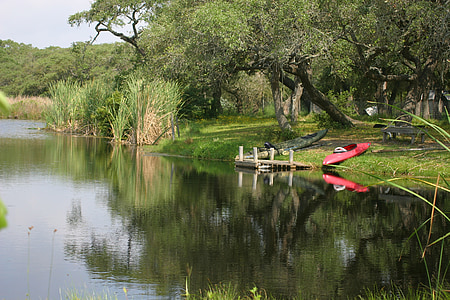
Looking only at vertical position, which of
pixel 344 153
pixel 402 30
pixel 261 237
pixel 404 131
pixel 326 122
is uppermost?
pixel 402 30

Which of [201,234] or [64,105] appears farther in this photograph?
[64,105]

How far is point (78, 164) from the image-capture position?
20359 millimetres

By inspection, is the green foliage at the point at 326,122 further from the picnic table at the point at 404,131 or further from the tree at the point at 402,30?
the picnic table at the point at 404,131

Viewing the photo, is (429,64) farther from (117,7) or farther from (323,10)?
(117,7)

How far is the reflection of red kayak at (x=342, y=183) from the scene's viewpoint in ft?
50.3

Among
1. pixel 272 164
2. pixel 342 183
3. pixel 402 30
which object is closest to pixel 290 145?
pixel 272 164

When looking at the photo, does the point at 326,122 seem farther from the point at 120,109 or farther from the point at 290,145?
the point at 120,109

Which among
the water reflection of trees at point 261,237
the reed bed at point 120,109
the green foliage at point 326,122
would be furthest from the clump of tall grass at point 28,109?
the water reflection of trees at point 261,237

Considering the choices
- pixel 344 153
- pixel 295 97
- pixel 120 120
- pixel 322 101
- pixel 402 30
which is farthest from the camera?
pixel 295 97

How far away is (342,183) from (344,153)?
2511 millimetres

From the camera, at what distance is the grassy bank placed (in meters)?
16.9

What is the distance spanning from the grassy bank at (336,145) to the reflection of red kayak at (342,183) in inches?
32.8

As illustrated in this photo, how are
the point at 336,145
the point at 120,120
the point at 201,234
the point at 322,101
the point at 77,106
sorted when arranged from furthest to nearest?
the point at 77,106 < the point at 120,120 < the point at 322,101 < the point at 336,145 < the point at 201,234

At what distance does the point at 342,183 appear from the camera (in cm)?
1639
